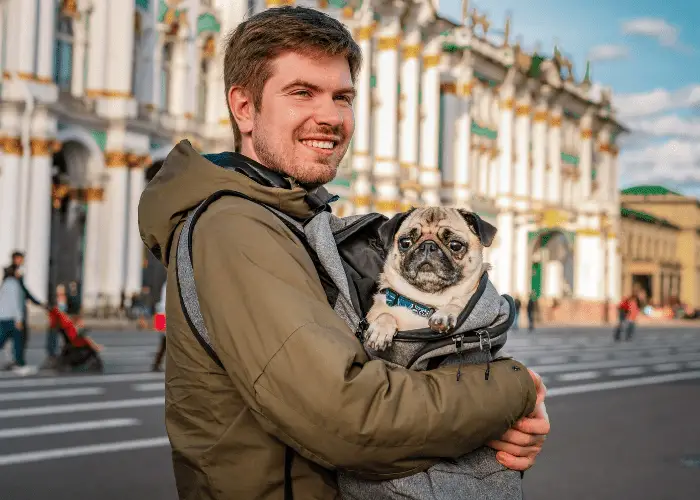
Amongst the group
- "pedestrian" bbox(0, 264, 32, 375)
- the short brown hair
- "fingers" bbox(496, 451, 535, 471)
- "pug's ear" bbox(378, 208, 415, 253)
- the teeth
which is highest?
the short brown hair

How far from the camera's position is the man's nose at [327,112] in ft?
7.78

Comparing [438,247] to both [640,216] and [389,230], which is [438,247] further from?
[640,216]

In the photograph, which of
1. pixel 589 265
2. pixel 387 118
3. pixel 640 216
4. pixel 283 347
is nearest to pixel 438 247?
A: pixel 283 347

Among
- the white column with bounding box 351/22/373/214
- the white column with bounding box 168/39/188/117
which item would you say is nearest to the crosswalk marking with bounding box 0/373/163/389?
the white column with bounding box 168/39/188/117

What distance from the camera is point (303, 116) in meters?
2.37

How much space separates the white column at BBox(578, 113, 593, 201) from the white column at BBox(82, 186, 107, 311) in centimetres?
4018

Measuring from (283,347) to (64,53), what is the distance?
25.8 m

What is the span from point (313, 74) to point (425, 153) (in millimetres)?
39957

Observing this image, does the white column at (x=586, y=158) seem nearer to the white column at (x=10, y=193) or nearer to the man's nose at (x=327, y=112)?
the white column at (x=10, y=193)

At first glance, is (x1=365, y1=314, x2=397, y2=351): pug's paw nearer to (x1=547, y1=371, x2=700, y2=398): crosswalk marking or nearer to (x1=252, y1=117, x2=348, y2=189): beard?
(x1=252, y1=117, x2=348, y2=189): beard

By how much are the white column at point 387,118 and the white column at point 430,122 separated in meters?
3.17

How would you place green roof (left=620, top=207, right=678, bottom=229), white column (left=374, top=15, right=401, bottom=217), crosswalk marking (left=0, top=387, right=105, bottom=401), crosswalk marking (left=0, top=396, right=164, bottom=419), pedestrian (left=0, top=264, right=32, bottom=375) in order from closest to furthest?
1. crosswalk marking (left=0, top=396, right=164, bottom=419)
2. crosswalk marking (left=0, top=387, right=105, bottom=401)
3. pedestrian (left=0, top=264, right=32, bottom=375)
4. white column (left=374, top=15, right=401, bottom=217)
5. green roof (left=620, top=207, right=678, bottom=229)

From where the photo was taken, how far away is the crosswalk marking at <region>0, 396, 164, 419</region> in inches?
399

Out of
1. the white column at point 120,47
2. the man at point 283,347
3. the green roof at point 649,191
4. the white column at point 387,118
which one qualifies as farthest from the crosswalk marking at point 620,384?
the green roof at point 649,191
